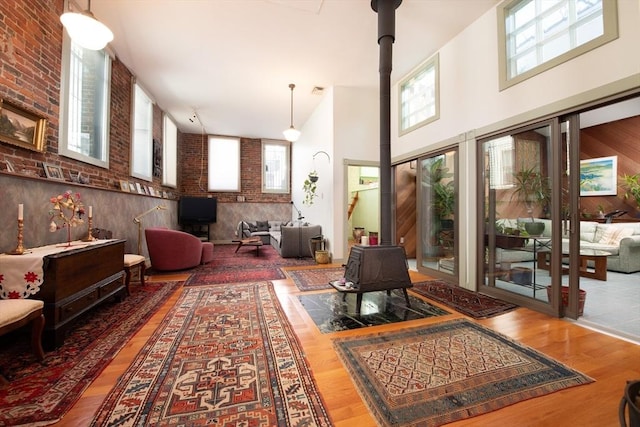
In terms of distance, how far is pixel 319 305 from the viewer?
9.89ft

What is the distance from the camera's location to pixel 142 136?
17.9ft

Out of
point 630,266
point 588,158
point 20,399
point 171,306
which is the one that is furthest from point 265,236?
point 588,158

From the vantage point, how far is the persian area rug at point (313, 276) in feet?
12.3

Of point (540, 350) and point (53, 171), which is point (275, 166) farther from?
point (540, 350)

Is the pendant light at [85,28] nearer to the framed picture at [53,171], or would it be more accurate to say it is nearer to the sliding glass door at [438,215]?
the framed picture at [53,171]

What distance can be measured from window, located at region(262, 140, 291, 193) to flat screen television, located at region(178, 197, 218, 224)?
1893mm

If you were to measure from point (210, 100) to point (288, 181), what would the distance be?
13.1 feet

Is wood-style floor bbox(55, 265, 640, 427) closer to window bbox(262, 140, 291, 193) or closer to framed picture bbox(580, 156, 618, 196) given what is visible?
framed picture bbox(580, 156, 618, 196)

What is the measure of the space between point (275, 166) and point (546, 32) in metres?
7.85

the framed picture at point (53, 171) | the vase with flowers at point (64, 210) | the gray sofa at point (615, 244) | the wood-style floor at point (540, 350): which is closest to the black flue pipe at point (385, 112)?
the wood-style floor at point (540, 350)

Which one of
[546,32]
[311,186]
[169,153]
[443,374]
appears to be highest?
[546,32]

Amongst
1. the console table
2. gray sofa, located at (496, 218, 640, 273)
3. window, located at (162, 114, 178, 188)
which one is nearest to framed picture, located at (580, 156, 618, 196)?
gray sofa, located at (496, 218, 640, 273)

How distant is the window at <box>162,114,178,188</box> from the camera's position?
677 centimetres

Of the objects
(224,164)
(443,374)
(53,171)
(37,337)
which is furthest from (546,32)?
(224,164)
